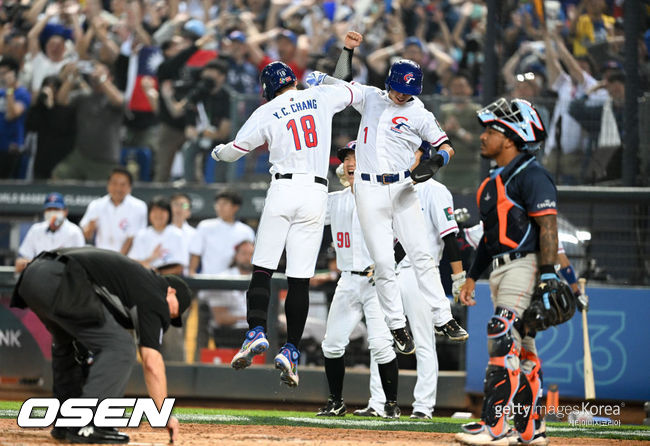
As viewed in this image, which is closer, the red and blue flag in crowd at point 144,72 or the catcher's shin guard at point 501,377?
the catcher's shin guard at point 501,377

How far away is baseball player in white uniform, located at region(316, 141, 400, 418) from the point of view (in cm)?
891

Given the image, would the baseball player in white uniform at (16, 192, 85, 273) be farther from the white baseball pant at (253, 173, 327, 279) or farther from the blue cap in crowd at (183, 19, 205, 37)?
the white baseball pant at (253, 173, 327, 279)

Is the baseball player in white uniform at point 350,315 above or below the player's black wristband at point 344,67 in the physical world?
below

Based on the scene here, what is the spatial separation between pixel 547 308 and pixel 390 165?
2.48m

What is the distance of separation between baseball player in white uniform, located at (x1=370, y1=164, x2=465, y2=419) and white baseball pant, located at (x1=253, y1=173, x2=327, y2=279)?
1.65 metres

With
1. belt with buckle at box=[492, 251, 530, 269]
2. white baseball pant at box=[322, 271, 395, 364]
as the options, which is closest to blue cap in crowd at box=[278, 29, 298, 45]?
white baseball pant at box=[322, 271, 395, 364]

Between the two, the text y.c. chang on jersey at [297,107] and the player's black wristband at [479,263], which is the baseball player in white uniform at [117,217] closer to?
the text y.c. chang on jersey at [297,107]

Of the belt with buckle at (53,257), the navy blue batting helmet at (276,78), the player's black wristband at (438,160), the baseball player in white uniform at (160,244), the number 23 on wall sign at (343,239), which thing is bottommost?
the baseball player in white uniform at (160,244)

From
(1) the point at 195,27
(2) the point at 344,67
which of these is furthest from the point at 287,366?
(1) the point at 195,27

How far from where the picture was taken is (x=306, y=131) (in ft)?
24.7

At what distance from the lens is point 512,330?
6141 millimetres

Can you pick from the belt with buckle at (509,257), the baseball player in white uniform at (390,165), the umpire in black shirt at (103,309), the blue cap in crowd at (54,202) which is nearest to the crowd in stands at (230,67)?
the blue cap in crowd at (54,202)

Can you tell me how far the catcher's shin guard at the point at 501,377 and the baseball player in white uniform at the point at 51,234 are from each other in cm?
670

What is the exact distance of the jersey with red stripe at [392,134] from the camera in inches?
315
